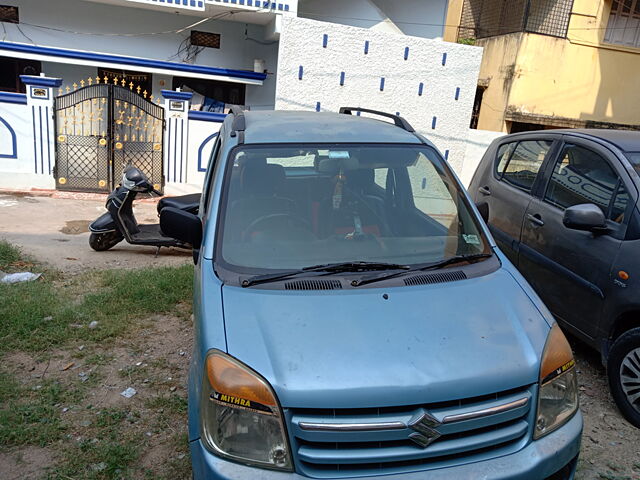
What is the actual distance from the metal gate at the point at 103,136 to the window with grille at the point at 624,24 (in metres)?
12.7

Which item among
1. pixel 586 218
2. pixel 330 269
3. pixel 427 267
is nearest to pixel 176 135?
pixel 586 218

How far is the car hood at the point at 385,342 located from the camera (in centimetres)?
200

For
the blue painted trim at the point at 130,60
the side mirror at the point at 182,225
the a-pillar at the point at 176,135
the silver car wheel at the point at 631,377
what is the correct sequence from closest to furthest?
the side mirror at the point at 182,225 < the silver car wheel at the point at 631,377 < the a-pillar at the point at 176,135 < the blue painted trim at the point at 130,60

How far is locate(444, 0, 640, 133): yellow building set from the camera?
562 inches

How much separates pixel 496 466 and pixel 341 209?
1577mm

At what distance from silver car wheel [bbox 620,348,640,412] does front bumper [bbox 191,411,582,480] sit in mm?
1436

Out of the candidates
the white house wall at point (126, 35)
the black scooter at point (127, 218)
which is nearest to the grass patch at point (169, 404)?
the black scooter at point (127, 218)

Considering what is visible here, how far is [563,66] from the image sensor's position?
1452 cm

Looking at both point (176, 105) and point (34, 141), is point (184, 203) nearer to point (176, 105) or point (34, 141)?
point (176, 105)

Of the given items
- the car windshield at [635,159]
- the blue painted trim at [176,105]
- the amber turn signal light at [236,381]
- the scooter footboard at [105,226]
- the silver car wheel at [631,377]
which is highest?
the car windshield at [635,159]

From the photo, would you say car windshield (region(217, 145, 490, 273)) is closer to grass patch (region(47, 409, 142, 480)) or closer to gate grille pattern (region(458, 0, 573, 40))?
grass patch (region(47, 409, 142, 480))

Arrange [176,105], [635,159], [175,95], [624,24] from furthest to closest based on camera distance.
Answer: [624,24], [176,105], [175,95], [635,159]

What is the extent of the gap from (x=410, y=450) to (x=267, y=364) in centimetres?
63

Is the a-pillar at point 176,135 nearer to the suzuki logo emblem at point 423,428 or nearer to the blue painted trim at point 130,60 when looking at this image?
the blue painted trim at point 130,60
